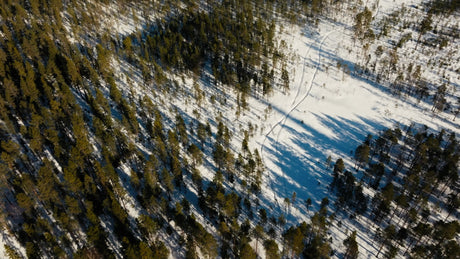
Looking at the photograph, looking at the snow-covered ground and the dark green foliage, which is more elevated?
the dark green foliage

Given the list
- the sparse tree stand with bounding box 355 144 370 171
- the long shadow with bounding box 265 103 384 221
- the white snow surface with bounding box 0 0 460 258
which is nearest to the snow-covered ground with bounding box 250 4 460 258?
the long shadow with bounding box 265 103 384 221

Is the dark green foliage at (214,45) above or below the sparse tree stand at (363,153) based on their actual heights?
above

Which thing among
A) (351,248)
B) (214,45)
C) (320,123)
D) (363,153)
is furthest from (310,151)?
(214,45)

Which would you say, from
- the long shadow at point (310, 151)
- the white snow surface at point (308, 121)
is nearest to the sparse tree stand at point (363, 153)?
the white snow surface at point (308, 121)

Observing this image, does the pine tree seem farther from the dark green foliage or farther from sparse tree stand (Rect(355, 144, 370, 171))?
the dark green foliage

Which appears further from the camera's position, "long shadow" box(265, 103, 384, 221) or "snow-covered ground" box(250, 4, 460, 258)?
"long shadow" box(265, 103, 384, 221)

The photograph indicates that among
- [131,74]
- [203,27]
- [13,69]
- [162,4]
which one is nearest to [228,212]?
[131,74]

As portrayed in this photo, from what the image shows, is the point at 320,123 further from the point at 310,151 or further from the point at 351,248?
the point at 351,248

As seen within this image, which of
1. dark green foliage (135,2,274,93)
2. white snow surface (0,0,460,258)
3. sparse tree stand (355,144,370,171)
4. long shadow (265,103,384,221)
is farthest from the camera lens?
dark green foliage (135,2,274,93)

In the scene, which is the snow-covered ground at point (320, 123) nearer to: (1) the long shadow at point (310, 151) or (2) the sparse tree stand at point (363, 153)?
(1) the long shadow at point (310, 151)

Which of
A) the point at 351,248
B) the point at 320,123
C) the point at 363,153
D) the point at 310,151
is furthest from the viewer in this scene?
the point at 320,123

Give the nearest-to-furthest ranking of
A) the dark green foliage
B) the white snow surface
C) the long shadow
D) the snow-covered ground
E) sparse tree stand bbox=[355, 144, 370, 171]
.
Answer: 1. the white snow surface
2. sparse tree stand bbox=[355, 144, 370, 171]
3. the snow-covered ground
4. the long shadow
5. the dark green foliage
